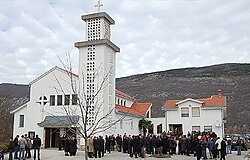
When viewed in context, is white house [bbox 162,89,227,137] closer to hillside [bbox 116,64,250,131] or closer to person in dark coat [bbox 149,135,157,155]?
person in dark coat [bbox 149,135,157,155]

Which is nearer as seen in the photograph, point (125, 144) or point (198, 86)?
point (125, 144)

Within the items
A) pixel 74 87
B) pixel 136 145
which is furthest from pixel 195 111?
pixel 136 145

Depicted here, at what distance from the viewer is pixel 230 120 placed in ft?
229

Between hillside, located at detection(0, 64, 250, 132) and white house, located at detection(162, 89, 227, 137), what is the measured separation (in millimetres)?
35910

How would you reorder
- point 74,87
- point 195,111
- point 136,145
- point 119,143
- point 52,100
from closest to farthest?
point 136,145
point 119,143
point 74,87
point 52,100
point 195,111

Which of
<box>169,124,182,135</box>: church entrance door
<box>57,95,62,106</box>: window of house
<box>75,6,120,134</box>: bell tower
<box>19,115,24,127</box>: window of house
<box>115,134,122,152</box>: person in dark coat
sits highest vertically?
<box>75,6,120,134</box>: bell tower

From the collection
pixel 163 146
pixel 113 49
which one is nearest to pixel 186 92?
pixel 113 49

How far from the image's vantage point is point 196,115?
34.6 metres

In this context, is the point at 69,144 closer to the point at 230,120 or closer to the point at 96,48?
the point at 96,48

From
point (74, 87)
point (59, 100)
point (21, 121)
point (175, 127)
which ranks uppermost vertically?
point (74, 87)

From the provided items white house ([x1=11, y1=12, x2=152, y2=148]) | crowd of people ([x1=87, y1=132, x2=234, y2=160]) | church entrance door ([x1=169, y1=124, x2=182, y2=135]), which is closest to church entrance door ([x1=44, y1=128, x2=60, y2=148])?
white house ([x1=11, y1=12, x2=152, y2=148])

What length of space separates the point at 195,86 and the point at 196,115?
71.0 meters

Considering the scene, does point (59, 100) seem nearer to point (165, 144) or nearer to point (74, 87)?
point (74, 87)

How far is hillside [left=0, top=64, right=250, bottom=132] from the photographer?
74.8 m
